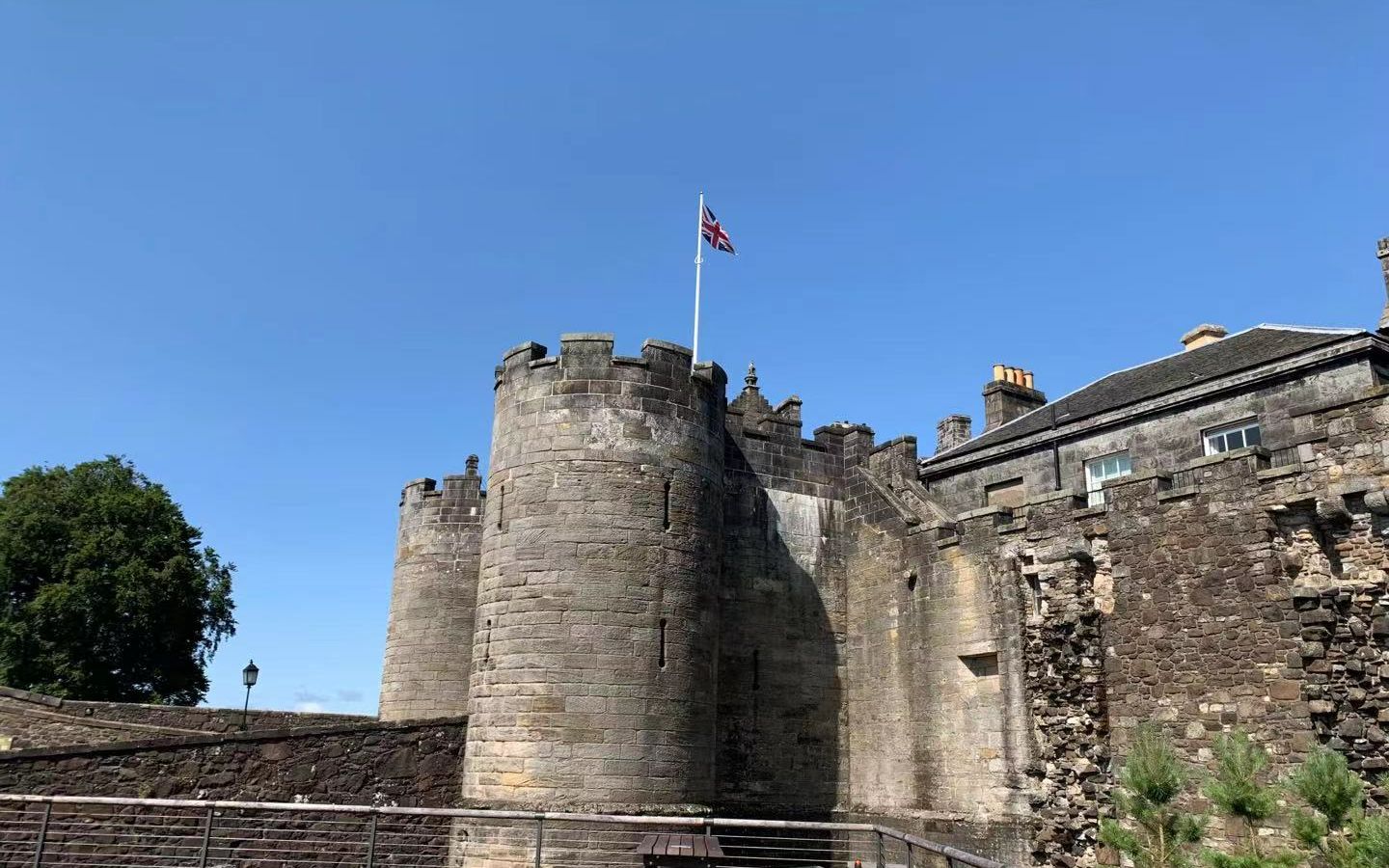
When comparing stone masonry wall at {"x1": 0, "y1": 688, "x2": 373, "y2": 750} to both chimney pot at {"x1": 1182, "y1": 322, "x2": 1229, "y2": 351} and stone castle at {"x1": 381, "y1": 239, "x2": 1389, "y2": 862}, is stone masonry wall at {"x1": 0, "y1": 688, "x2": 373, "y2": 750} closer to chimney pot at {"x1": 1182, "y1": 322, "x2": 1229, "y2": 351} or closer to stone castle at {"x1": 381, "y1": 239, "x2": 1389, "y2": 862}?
stone castle at {"x1": 381, "y1": 239, "x2": 1389, "y2": 862}

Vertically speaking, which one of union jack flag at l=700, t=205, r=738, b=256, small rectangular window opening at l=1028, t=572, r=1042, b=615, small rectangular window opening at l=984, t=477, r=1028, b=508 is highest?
union jack flag at l=700, t=205, r=738, b=256

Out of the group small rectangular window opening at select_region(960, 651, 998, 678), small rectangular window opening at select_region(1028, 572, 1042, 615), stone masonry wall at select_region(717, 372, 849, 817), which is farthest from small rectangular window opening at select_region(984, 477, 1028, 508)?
small rectangular window opening at select_region(960, 651, 998, 678)

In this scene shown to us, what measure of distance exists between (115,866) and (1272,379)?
66.3 feet

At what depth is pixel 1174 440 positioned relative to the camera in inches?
774

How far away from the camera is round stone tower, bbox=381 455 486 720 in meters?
22.7

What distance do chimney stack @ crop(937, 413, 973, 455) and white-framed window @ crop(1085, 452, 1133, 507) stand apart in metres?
5.51

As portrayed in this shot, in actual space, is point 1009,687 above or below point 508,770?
above

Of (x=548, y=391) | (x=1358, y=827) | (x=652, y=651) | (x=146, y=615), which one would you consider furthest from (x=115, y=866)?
(x=146, y=615)

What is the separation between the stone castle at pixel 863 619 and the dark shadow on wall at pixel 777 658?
0.19ft

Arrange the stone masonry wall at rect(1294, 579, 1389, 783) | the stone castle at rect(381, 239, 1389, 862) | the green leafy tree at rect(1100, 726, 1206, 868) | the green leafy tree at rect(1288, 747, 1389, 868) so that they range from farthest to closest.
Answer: the stone castle at rect(381, 239, 1389, 862)
the stone masonry wall at rect(1294, 579, 1389, 783)
the green leafy tree at rect(1100, 726, 1206, 868)
the green leafy tree at rect(1288, 747, 1389, 868)

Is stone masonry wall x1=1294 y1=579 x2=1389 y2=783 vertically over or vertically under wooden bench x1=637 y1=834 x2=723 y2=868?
over

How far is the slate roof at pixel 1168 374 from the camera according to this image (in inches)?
741

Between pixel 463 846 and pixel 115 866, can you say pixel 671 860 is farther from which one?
pixel 115 866

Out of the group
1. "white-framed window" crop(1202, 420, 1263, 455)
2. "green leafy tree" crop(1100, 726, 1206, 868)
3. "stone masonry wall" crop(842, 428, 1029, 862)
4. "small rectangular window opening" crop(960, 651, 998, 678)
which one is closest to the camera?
"green leafy tree" crop(1100, 726, 1206, 868)
